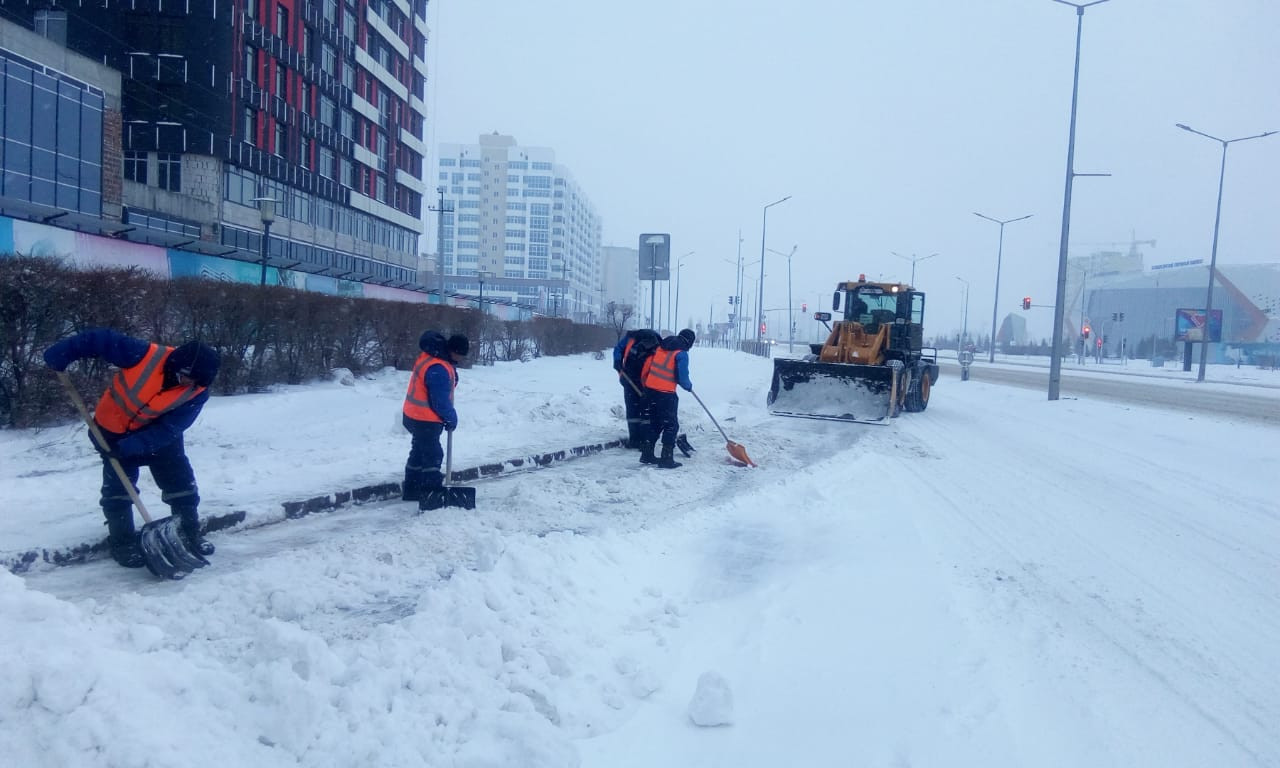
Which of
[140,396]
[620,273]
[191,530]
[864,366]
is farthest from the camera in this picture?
[620,273]

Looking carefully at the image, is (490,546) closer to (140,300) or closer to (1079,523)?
(1079,523)

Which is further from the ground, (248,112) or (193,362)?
(248,112)

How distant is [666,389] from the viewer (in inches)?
408

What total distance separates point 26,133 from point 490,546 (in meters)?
29.4

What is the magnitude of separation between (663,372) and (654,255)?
44.1ft

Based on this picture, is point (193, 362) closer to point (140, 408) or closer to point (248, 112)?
point (140, 408)

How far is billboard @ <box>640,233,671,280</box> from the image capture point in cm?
2317

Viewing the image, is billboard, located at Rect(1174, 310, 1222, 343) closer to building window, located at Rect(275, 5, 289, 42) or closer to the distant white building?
building window, located at Rect(275, 5, 289, 42)

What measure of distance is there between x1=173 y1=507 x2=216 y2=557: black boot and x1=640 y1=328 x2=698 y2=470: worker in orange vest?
18.3 feet

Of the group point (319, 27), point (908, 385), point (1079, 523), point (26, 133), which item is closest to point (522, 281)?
point (319, 27)

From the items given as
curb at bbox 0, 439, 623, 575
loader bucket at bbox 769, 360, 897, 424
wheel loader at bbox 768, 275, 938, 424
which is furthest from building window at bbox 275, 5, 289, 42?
curb at bbox 0, 439, 623, 575

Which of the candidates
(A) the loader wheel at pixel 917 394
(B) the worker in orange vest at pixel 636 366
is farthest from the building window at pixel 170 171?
(B) the worker in orange vest at pixel 636 366

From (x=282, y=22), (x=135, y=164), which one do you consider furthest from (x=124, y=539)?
(x=282, y=22)

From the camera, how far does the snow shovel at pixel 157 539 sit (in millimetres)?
5223
